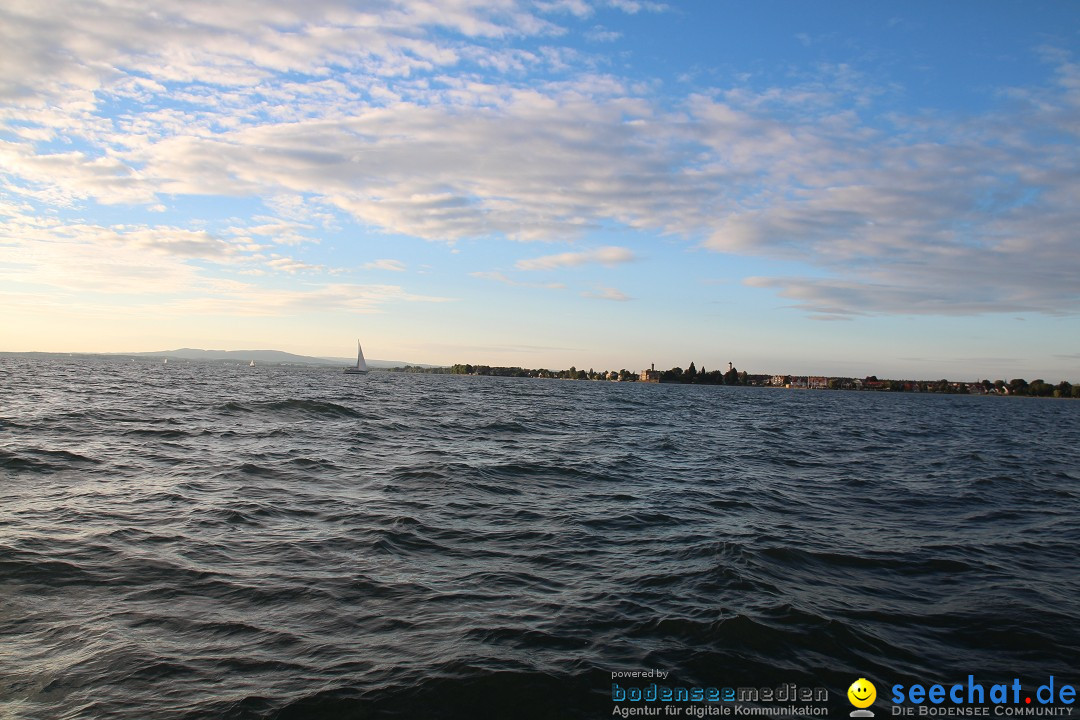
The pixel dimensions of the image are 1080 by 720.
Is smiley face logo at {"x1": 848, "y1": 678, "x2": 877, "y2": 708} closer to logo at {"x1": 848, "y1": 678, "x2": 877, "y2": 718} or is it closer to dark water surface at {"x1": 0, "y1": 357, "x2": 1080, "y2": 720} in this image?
logo at {"x1": 848, "y1": 678, "x2": 877, "y2": 718}

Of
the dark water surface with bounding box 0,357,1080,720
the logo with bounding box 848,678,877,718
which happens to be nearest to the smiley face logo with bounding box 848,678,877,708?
the logo with bounding box 848,678,877,718

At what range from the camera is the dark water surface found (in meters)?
7.54

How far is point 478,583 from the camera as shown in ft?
36.4

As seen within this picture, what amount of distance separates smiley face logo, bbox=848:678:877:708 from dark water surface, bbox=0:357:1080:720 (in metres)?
0.13

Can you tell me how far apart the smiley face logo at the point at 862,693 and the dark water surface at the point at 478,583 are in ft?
0.44

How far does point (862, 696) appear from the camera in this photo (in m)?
7.76

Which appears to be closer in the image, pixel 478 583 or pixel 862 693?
pixel 862 693

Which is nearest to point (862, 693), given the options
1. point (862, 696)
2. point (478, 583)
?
point (862, 696)

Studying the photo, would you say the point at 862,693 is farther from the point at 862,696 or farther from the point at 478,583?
the point at 478,583

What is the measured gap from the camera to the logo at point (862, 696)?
7398 millimetres

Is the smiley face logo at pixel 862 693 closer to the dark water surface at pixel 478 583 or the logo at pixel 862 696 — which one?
the logo at pixel 862 696

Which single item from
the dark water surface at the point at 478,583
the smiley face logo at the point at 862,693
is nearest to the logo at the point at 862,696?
the smiley face logo at the point at 862,693

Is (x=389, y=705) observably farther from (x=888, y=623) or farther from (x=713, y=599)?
(x=888, y=623)

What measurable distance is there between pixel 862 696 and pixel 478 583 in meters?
6.07
